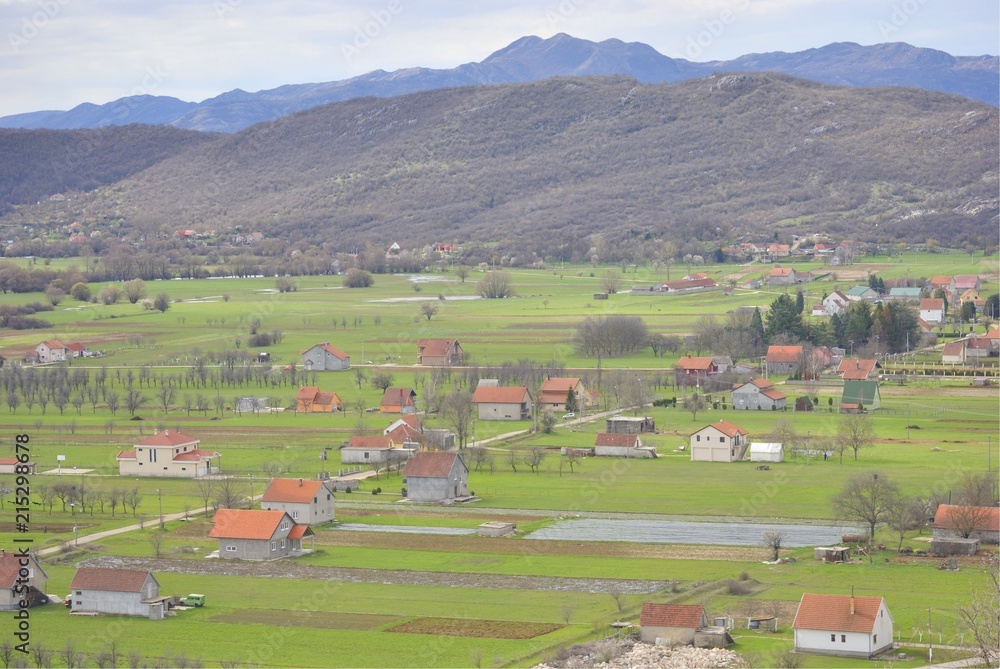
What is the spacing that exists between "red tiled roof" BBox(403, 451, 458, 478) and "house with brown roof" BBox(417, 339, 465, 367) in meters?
31.4

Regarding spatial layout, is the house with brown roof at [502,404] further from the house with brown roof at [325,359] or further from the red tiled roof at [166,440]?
the house with brown roof at [325,359]

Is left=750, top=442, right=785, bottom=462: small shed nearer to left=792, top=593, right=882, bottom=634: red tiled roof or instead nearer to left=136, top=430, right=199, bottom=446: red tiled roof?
left=136, top=430, right=199, bottom=446: red tiled roof

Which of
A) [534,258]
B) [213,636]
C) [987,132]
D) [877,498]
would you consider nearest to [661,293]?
[534,258]

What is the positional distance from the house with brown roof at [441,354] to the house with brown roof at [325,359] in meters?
4.00

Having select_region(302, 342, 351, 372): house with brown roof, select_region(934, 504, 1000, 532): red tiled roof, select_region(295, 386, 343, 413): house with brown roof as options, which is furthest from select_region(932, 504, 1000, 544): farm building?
select_region(302, 342, 351, 372): house with brown roof

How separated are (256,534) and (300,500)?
380 centimetres

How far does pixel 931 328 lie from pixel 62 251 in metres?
117

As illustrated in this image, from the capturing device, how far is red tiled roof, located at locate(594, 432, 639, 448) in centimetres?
5262

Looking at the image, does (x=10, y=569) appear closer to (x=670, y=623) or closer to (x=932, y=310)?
(x=670, y=623)

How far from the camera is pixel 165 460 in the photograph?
50750 mm

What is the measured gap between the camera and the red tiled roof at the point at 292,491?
42.0 meters

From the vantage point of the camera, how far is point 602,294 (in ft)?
367

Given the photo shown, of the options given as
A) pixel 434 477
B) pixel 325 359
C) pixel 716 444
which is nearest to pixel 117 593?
pixel 434 477

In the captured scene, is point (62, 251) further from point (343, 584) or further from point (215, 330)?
point (343, 584)
